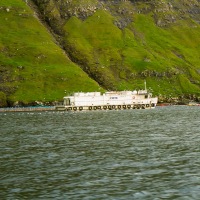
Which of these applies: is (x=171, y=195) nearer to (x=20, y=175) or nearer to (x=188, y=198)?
(x=188, y=198)

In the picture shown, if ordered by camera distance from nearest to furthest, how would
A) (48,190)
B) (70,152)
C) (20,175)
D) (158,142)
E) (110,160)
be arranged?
(48,190), (20,175), (110,160), (70,152), (158,142)

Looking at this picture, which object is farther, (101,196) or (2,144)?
(2,144)

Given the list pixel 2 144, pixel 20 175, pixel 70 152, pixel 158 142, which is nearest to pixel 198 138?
pixel 158 142

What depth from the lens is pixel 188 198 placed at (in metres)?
37.4

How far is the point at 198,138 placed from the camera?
79500mm

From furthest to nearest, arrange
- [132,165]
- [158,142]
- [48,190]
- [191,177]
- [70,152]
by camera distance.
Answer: [158,142] < [70,152] < [132,165] < [191,177] < [48,190]

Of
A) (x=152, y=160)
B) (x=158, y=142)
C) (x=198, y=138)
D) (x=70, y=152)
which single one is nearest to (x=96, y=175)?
(x=152, y=160)

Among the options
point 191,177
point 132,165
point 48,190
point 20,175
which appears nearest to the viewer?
point 48,190

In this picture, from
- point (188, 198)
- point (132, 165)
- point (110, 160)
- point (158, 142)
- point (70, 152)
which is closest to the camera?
point (188, 198)

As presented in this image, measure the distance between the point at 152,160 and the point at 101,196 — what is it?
18.3 m

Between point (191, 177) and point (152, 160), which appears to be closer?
point (191, 177)

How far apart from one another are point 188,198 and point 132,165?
15756 millimetres

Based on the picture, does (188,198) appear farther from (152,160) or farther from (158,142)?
(158,142)

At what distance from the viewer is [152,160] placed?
183ft
